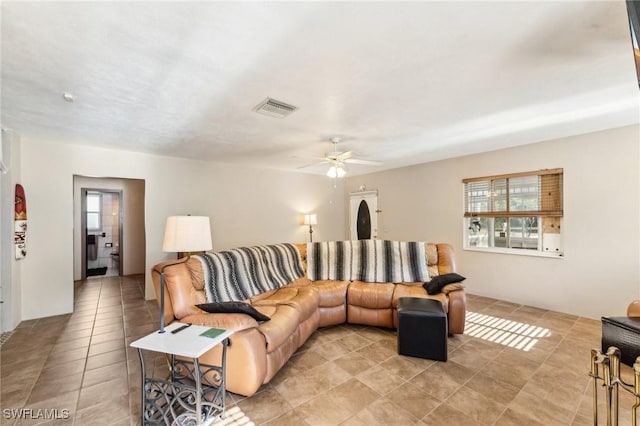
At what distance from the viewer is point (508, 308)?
4031 millimetres

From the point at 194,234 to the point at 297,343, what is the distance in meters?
1.47

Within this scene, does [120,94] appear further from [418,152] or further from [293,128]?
[418,152]

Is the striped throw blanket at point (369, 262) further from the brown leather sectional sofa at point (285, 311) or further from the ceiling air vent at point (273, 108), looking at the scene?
the ceiling air vent at point (273, 108)

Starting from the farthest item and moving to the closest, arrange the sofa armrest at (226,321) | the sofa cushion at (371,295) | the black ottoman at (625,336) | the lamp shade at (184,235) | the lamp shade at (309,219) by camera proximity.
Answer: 1. the lamp shade at (309,219)
2. the sofa cushion at (371,295)
3. the lamp shade at (184,235)
4. the black ottoman at (625,336)
5. the sofa armrest at (226,321)

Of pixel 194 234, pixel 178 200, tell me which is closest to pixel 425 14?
pixel 194 234

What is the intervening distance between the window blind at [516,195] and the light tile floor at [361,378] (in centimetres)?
161

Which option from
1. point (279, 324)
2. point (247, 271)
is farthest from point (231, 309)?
point (247, 271)

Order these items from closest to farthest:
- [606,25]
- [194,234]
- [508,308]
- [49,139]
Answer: [606,25] < [194,234] < [49,139] < [508,308]

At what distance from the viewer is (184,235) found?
252 centimetres

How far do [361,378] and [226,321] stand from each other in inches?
49.2

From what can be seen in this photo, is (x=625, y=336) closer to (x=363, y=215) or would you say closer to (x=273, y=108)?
(x=273, y=108)

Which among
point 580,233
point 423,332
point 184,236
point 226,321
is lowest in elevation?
point 423,332

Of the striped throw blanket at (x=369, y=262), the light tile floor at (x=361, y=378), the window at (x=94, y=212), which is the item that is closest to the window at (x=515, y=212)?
the light tile floor at (x=361, y=378)

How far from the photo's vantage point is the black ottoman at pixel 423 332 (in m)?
2.58
